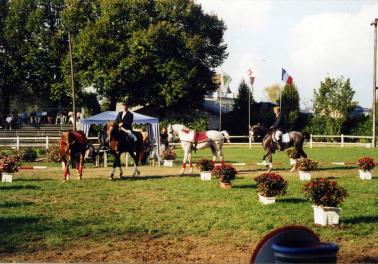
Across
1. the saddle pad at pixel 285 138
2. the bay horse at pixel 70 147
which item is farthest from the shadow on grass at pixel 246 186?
the bay horse at pixel 70 147

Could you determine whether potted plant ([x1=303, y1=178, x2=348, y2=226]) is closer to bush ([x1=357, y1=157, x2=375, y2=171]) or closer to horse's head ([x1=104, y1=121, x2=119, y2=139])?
bush ([x1=357, y1=157, x2=375, y2=171])

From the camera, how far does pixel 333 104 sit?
53.0 meters

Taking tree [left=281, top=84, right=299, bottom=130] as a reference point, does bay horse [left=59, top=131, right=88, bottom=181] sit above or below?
below

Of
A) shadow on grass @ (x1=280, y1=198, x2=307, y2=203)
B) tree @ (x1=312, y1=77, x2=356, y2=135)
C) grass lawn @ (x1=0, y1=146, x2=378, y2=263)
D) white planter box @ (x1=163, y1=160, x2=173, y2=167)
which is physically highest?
tree @ (x1=312, y1=77, x2=356, y2=135)

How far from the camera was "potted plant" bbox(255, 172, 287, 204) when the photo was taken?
486 inches

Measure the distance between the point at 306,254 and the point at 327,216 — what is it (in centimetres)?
557

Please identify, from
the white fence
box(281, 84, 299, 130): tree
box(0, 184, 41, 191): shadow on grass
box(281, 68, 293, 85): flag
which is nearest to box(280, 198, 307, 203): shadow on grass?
box(0, 184, 41, 191): shadow on grass

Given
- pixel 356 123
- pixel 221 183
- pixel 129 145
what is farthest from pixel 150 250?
pixel 356 123

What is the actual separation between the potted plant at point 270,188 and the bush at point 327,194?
2133 mm

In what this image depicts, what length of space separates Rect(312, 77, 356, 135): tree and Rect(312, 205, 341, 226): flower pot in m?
A: 44.1

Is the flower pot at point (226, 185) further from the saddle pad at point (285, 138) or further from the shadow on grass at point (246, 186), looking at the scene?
the saddle pad at point (285, 138)

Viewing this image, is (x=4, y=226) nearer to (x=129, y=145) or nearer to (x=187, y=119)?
(x=129, y=145)

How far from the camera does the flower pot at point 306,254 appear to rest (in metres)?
4.70

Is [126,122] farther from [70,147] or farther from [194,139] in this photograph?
[194,139]
